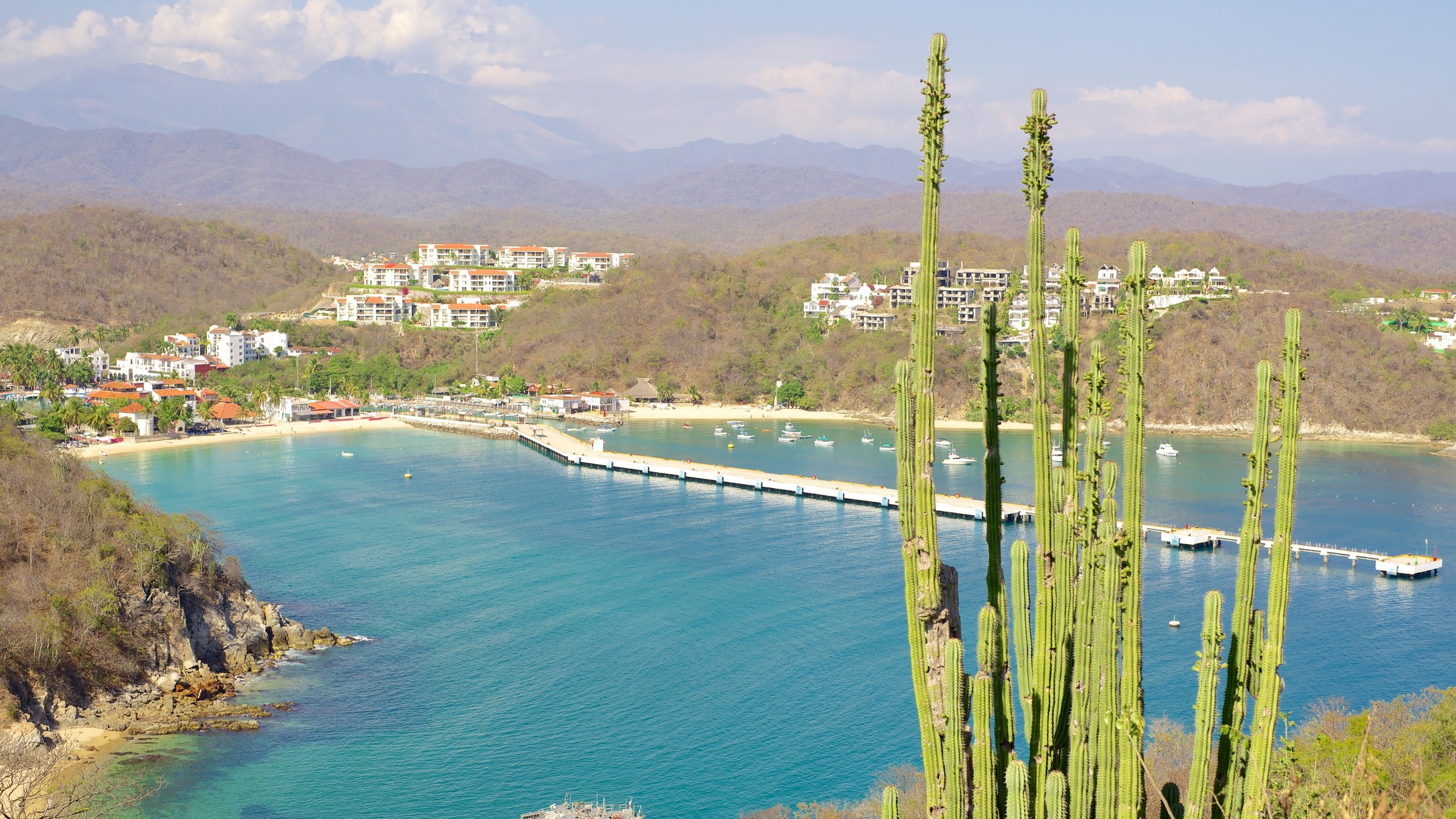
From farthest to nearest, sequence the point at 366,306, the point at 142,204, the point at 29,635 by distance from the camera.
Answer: the point at 142,204
the point at 366,306
the point at 29,635

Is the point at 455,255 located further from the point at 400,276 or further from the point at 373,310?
the point at 373,310

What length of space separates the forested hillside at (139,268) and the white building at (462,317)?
12.1 meters

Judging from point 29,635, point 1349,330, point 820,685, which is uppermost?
point 1349,330

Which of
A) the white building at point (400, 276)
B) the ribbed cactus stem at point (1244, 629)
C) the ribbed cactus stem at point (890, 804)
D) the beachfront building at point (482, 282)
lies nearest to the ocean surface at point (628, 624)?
the ribbed cactus stem at point (890, 804)

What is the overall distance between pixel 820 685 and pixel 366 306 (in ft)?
216

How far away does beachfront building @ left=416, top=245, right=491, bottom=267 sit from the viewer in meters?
101

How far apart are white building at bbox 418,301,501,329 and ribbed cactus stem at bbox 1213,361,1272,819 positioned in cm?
7638

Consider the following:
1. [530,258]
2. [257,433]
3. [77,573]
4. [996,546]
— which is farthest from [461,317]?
[996,546]

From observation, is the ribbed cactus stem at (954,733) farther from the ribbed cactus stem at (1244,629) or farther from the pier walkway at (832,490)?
the pier walkway at (832,490)

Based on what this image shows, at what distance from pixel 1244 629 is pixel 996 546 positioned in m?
1.91

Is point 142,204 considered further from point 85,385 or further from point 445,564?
point 445,564

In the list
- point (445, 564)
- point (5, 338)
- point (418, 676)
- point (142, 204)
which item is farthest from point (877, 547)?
point (142, 204)

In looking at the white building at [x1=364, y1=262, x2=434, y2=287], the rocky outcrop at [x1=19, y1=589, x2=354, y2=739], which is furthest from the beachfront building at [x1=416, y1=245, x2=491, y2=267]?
the rocky outcrop at [x1=19, y1=589, x2=354, y2=739]

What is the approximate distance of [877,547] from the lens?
36375 mm
